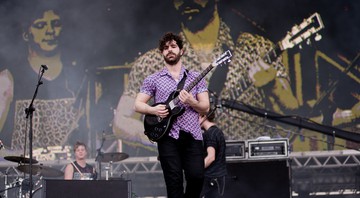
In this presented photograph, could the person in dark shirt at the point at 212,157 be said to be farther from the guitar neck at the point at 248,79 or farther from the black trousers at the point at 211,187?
the guitar neck at the point at 248,79

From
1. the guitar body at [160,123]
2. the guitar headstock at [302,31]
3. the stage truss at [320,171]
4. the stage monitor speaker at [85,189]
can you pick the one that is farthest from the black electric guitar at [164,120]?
the guitar headstock at [302,31]

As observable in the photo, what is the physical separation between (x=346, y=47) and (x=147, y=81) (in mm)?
6187

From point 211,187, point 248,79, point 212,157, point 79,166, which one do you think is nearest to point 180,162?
point 212,157

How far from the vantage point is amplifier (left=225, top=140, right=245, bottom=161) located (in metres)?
7.57

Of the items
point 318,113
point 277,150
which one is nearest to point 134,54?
point 318,113

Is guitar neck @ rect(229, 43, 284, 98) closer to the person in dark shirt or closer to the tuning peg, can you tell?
the tuning peg

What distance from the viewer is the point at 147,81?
4.71 m

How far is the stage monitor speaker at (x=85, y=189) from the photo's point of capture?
620cm

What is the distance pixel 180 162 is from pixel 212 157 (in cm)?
187

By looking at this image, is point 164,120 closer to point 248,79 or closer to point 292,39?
point 248,79

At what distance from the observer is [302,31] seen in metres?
10.3

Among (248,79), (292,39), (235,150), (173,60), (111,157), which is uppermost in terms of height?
(292,39)

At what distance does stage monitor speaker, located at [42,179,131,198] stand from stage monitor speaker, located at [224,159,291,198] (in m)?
1.55

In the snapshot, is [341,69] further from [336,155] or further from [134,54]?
[134,54]
